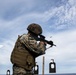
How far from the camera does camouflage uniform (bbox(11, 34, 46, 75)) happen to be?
696cm

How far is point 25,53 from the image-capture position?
708 centimetres

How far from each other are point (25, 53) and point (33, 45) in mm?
300

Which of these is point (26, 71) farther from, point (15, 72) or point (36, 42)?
point (36, 42)

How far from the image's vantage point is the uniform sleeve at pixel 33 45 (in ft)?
22.8

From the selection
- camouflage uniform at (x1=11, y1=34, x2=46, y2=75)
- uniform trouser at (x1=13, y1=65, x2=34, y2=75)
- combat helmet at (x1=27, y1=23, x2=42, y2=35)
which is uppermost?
combat helmet at (x1=27, y1=23, x2=42, y2=35)

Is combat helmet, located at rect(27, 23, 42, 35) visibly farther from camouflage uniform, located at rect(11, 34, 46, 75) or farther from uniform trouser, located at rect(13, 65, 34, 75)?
uniform trouser, located at rect(13, 65, 34, 75)

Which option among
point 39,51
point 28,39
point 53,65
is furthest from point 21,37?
point 53,65

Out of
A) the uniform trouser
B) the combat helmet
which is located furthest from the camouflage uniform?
the combat helmet

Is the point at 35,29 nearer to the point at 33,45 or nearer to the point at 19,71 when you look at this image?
the point at 33,45

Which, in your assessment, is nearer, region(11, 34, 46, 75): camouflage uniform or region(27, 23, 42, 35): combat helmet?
region(11, 34, 46, 75): camouflage uniform

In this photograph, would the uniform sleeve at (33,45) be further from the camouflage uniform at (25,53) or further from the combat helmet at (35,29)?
the combat helmet at (35,29)

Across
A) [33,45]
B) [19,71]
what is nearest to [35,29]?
[33,45]

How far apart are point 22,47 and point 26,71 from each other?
634mm

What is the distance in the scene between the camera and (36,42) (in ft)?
23.6
